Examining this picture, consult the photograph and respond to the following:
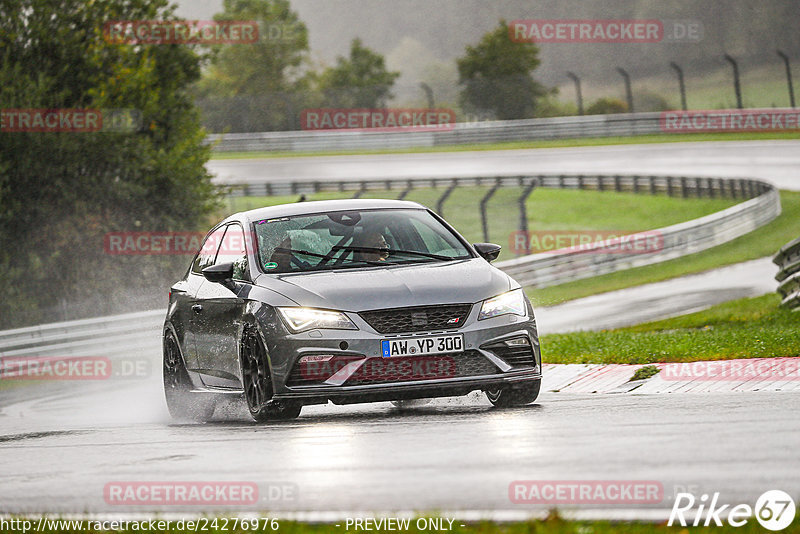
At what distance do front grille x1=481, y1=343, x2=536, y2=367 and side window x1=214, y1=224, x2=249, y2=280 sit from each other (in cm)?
208

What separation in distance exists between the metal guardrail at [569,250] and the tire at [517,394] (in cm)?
827

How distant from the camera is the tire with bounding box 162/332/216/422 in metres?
11.1

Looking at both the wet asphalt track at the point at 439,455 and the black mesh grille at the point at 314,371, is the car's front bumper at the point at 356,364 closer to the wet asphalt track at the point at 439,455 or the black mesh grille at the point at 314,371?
the black mesh grille at the point at 314,371

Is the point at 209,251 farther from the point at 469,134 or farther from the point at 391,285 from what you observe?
the point at 469,134

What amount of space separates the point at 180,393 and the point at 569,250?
17515mm

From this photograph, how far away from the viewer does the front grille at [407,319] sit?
895 centimetres

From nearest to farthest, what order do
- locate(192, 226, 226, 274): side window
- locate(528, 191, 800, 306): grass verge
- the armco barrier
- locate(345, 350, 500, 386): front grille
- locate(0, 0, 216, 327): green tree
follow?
1. locate(345, 350, 500, 386): front grille
2. locate(192, 226, 226, 274): side window
3. locate(528, 191, 800, 306): grass verge
4. locate(0, 0, 216, 327): green tree
5. the armco barrier

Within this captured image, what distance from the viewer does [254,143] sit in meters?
59.1

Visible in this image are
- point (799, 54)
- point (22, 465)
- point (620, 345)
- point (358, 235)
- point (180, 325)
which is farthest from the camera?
point (799, 54)

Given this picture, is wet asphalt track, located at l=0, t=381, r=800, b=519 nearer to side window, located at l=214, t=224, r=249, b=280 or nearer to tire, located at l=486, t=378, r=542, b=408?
tire, located at l=486, t=378, r=542, b=408

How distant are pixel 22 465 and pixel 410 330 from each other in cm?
269

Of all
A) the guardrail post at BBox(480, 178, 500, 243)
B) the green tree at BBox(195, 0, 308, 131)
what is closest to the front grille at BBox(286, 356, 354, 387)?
the guardrail post at BBox(480, 178, 500, 243)

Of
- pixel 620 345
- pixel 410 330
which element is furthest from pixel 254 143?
pixel 410 330

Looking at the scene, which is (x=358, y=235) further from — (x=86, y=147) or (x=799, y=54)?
(x=799, y=54)
